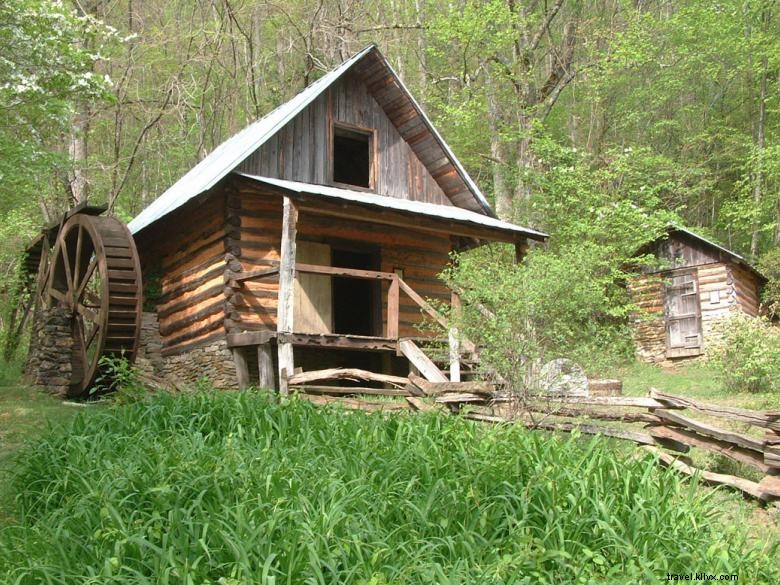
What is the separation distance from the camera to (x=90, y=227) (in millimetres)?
12430

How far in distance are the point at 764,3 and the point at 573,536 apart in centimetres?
2564

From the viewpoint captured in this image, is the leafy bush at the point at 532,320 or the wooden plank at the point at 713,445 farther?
the leafy bush at the point at 532,320

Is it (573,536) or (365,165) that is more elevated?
(365,165)

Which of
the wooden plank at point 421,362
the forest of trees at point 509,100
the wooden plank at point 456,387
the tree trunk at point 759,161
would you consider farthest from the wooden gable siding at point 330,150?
the tree trunk at point 759,161

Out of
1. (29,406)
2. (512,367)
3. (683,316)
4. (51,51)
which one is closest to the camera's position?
(512,367)

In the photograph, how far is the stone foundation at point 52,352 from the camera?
12602mm

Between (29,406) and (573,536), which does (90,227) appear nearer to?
(29,406)

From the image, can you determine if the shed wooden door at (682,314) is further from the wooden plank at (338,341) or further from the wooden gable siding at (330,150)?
the wooden plank at (338,341)

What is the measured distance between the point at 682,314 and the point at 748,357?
964 centimetres

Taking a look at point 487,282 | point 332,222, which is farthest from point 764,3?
point 487,282

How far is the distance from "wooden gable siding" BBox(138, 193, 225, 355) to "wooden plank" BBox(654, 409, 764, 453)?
26.9 feet

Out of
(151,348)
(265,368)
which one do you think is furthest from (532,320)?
(151,348)

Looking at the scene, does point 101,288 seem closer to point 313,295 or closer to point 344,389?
point 313,295

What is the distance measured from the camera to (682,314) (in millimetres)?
22562
